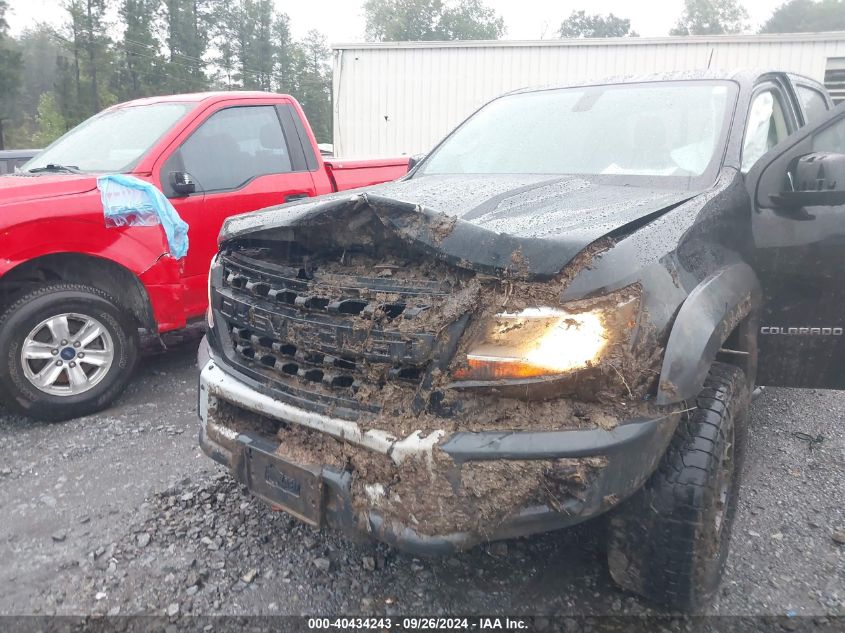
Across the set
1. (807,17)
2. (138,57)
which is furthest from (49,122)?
(807,17)

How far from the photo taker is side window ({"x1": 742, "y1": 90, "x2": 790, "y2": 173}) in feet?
9.32

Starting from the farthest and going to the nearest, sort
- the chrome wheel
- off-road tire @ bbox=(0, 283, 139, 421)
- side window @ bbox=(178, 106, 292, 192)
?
side window @ bbox=(178, 106, 292, 192) < the chrome wheel < off-road tire @ bbox=(0, 283, 139, 421)

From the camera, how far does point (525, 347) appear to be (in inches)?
70.1

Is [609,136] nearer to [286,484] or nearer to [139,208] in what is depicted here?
[286,484]

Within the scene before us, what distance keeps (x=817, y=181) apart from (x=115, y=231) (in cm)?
367

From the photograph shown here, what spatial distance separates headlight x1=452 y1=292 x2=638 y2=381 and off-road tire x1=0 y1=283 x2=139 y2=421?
2900mm

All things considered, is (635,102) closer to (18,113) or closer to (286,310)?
(286,310)

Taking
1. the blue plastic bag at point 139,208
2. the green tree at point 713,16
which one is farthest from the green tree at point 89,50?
the green tree at point 713,16

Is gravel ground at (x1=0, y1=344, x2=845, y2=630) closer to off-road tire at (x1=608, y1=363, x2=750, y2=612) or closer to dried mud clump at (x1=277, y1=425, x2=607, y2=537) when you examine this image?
off-road tire at (x1=608, y1=363, x2=750, y2=612)

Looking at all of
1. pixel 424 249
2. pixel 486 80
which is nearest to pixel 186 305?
pixel 424 249

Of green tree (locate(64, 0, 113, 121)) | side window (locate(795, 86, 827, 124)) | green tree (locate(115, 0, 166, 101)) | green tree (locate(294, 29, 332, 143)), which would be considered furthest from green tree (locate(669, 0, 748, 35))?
side window (locate(795, 86, 827, 124))

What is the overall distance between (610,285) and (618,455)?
1.55 feet

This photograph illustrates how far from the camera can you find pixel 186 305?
4223 mm

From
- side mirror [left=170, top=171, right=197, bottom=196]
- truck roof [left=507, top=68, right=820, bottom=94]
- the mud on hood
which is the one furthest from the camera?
side mirror [left=170, top=171, right=197, bottom=196]
